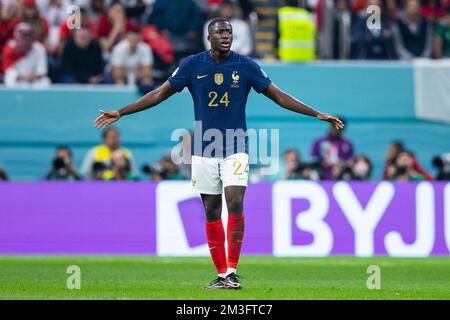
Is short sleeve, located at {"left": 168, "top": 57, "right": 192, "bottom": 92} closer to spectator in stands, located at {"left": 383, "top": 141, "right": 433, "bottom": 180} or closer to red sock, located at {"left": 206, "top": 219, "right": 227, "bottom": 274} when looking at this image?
red sock, located at {"left": 206, "top": 219, "right": 227, "bottom": 274}

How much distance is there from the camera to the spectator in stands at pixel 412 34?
21722 millimetres

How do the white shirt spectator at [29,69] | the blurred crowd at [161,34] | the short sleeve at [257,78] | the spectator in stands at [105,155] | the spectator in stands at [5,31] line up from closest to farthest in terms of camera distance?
the short sleeve at [257,78] → the spectator in stands at [105,155] → the white shirt spectator at [29,69] → the blurred crowd at [161,34] → the spectator in stands at [5,31]

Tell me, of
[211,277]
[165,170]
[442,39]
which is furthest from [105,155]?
[442,39]

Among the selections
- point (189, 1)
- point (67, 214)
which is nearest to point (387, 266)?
point (67, 214)

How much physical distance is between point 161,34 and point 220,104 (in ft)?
31.4

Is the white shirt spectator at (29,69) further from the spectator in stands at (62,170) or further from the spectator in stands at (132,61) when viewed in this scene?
the spectator in stands at (62,170)

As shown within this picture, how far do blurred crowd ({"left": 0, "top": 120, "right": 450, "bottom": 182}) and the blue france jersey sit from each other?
Result: 6941 mm

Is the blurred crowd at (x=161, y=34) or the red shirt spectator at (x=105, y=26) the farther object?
the red shirt spectator at (x=105, y=26)

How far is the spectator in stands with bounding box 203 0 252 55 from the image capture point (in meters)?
21.0

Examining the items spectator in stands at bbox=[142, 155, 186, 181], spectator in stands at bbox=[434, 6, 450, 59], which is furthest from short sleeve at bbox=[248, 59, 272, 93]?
spectator in stands at bbox=[434, 6, 450, 59]

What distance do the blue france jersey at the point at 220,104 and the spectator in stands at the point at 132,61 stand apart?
28.6 ft

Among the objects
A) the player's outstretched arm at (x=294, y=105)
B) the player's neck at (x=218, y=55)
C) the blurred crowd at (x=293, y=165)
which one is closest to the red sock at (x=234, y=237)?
the player's outstretched arm at (x=294, y=105)

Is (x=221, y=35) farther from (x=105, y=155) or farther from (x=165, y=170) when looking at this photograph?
(x=105, y=155)

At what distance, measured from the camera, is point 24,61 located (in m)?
21.0
